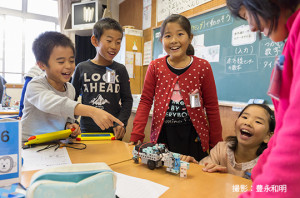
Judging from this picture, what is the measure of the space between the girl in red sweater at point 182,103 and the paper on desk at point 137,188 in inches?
24.2

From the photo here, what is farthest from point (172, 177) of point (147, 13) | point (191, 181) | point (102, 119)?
point (147, 13)

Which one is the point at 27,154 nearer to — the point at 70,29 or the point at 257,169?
the point at 257,169

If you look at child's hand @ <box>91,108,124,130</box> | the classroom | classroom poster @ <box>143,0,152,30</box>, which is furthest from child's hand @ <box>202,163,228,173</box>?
classroom poster @ <box>143,0,152,30</box>

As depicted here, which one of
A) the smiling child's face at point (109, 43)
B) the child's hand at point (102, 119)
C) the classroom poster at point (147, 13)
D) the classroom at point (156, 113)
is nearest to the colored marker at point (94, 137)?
the classroom at point (156, 113)

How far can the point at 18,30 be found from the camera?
4965 mm

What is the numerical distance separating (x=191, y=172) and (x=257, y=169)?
0.96 ft

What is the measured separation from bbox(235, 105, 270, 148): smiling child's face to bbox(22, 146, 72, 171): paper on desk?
0.99 m

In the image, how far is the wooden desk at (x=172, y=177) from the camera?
0.72m

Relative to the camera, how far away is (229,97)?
2.36 metres

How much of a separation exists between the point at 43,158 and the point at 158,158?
54 cm

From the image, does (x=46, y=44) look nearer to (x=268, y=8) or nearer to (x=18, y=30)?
(x=268, y=8)

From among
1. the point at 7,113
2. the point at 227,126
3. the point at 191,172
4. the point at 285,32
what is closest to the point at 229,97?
the point at 227,126

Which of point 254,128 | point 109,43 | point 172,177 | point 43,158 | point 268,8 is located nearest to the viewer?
point 268,8

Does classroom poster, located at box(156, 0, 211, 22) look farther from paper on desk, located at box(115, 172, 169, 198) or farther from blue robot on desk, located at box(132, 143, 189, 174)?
paper on desk, located at box(115, 172, 169, 198)
